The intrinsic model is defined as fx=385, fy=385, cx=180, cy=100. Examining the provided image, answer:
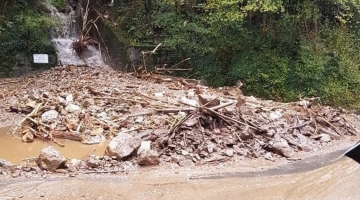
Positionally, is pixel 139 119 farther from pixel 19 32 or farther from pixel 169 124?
pixel 19 32

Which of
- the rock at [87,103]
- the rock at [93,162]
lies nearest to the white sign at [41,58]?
the rock at [87,103]

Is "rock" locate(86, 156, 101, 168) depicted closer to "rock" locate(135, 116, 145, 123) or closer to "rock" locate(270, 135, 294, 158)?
"rock" locate(135, 116, 145, 123)

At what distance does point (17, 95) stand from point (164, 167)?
5709mm

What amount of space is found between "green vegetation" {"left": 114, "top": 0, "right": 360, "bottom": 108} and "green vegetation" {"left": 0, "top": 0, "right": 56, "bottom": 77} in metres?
3.39

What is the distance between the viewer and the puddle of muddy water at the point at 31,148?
280 inches

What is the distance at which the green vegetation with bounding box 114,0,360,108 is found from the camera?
510 inches

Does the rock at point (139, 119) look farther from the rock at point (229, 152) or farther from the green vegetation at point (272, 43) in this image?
the green vegetation at point (272, 43)

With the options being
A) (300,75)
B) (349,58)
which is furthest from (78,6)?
(349,58)

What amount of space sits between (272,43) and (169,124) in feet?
23.1

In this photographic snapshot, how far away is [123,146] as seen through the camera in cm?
684

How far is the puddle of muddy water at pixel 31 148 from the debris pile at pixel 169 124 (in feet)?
0.51

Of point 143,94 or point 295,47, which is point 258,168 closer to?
point 143,94

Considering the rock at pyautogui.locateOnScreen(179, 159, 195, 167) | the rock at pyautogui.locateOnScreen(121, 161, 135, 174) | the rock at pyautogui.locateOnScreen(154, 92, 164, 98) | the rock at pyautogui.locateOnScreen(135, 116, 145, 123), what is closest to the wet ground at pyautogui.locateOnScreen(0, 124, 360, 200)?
the rock at pyautogui.locateOnScreen(121, 161, 135, 174)

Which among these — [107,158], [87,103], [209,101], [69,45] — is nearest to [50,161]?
[107,158]
